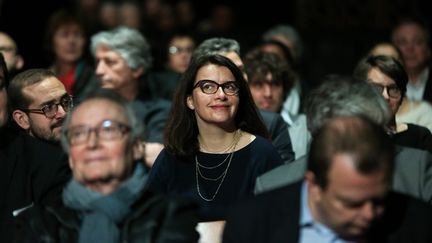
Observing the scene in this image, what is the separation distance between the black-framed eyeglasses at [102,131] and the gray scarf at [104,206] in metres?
0.18

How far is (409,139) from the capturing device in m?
5.55

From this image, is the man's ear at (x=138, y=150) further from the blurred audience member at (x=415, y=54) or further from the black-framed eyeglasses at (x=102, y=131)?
the blurred audience member at (x=415, y=54)

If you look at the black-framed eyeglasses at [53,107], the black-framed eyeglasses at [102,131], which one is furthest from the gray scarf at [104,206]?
the black-framed eyeglasses at [53,107]

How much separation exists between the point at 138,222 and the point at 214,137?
1.50 meters

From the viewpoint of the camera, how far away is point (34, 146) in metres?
5.30

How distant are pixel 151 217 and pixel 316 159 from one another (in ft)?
2.56

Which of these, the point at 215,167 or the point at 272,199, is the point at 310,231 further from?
the point at 215,167

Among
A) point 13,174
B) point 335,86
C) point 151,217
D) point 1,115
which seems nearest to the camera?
point 151,217

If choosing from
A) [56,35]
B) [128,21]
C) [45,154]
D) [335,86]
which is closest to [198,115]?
[45,154]

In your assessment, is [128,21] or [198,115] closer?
[198,115]

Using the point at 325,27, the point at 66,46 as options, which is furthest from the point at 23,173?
the point at 325,27

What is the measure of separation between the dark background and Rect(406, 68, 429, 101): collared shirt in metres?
2.38

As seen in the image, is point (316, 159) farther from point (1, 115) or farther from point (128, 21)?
point (128, 21)

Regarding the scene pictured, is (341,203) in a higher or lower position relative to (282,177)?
higher
